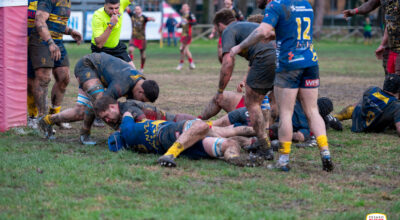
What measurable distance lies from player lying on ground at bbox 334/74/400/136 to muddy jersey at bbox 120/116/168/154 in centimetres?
339

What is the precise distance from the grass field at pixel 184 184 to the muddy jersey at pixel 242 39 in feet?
4.21

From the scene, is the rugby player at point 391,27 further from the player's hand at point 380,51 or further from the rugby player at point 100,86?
the rugby player at point 100,86

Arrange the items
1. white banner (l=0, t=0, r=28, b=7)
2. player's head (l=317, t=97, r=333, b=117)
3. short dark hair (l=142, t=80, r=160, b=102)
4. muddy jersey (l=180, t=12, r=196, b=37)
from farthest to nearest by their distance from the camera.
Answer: muddy jersey (l=180, t=12, r=196, b=37) → player's head (l=317, t=97, r=333, b=117) → white banner (l=0, t=0, r=28, b=7) → short dark hair (l=142, t=80, r=160, b=102)

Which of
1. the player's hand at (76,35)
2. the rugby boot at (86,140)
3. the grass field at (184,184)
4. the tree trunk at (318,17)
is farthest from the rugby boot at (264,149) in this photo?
the tree trunk at (318,17)

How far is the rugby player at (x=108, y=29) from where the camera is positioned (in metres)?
8.30

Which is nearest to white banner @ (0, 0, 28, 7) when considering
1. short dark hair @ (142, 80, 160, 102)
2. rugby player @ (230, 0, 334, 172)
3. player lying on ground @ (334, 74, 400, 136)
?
short dark hair @ (142, 80, 160, 102)

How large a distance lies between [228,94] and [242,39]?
1608 millimetres

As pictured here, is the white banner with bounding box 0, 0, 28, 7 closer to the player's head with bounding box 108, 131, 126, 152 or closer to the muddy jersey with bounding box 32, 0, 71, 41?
the muddy jersey with bounding box 32, 0, 71, 41

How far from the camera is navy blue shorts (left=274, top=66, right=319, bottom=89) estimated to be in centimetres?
559

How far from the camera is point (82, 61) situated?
7062mm

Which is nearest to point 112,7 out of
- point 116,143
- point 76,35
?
point 76,35

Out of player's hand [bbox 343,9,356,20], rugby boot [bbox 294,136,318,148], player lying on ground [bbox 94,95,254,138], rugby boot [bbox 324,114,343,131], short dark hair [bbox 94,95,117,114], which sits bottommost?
rugby boot [bbox 294,136,318,148]

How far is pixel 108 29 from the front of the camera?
8258 mm

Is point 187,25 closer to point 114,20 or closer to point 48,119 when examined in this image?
point 114,20
